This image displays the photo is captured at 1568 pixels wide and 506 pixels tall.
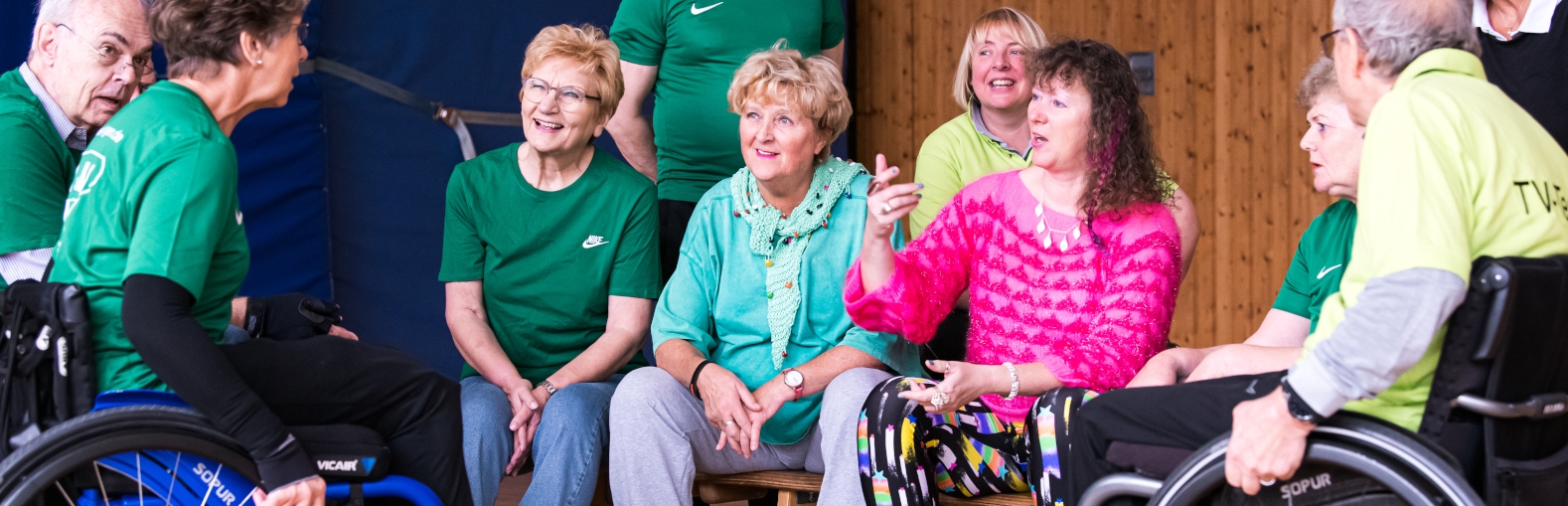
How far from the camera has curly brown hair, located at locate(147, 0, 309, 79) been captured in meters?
1.65

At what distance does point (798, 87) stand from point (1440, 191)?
1.19 meters

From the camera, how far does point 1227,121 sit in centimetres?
502

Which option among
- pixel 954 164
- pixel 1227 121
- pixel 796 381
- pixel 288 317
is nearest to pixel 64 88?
pixel 288 317

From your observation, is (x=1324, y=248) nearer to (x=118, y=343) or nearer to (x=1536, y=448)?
(x=1536, y=448)

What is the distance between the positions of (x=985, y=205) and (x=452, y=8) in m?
2.44

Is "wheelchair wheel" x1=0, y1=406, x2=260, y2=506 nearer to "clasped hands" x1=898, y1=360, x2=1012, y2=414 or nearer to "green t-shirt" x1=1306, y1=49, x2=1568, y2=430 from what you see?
"clasped hands" x1=898, y1=360, x2=1012, y2=414

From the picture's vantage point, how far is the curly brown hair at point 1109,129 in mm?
1999

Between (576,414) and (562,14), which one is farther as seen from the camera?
(562,14)

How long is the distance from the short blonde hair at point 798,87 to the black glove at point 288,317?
0.85 m

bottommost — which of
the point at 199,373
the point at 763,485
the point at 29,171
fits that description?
the point at 763,485

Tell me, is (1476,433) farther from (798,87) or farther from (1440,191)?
(798,87)

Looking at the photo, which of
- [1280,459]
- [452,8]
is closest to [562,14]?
[452,8]

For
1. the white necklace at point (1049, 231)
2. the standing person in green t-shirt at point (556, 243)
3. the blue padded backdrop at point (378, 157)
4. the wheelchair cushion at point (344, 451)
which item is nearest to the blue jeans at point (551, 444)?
the standing person in green t-shirt at point (556, 243)

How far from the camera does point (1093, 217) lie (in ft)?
6.63
